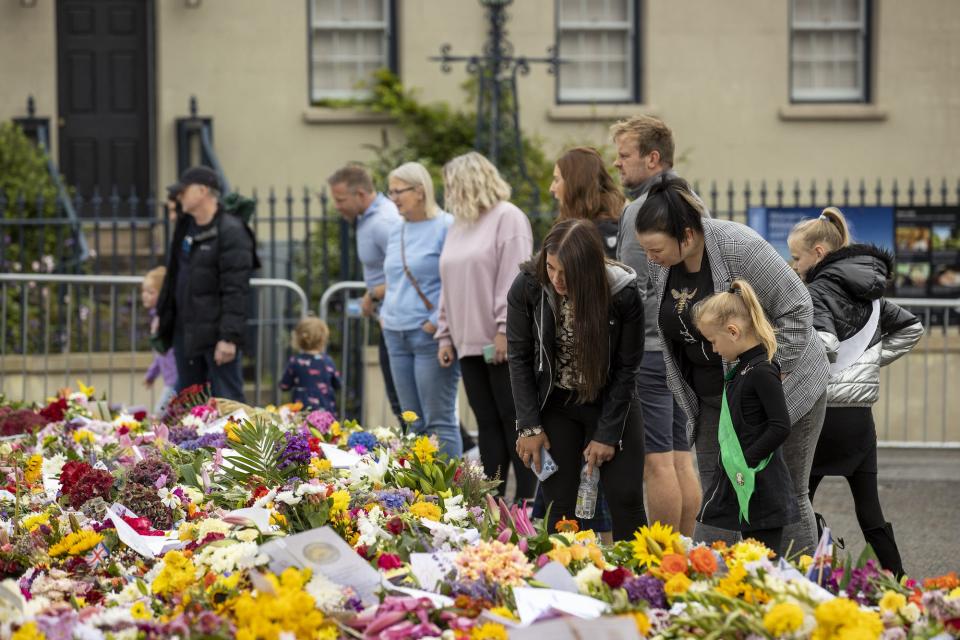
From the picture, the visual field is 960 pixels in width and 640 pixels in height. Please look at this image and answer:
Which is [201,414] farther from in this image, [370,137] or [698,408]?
[370,137]

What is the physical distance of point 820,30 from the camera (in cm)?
1631

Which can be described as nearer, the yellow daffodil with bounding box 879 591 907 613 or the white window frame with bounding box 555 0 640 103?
the yellow daffodil with bounding box 879 591 907 613

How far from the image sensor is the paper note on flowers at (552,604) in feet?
10.4

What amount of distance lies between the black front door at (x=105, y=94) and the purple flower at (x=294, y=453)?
10.6 m

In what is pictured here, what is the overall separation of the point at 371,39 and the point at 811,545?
11.9 meters

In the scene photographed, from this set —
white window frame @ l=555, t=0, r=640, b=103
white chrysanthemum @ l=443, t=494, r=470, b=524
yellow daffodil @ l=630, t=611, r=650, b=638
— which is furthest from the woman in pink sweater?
white window frame @ l=555, t=0, r=640, b=103

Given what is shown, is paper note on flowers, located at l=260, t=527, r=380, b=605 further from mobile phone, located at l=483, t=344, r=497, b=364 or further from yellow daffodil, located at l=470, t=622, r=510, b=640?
mobile phone, located at l=483, t=344, r=497, b=364

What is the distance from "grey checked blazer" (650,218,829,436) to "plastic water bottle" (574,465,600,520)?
0.88 m

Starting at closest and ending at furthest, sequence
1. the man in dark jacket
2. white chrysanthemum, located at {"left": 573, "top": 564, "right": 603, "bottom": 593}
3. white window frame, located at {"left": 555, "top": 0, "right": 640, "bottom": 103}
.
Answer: white chrysanthemum, located at {"left": 573, "top": 564, "right": 603, "bottom": 593} → the man in dark jacket → white window frame, located at {"left": 555, "top": 0, "right": 640, "bottom": 103}

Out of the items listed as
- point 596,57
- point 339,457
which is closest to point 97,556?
point 339,457

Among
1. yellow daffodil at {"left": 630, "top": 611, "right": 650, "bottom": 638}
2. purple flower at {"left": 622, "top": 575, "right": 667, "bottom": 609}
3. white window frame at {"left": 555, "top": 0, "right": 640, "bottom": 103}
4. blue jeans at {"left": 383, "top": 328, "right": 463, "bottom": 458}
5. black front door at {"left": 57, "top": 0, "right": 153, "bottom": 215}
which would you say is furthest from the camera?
white window frame at {"left": 555, "top": 0, "right": 640, "bottom": 103}

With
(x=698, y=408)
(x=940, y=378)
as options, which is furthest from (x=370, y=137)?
(x=698, y=408)

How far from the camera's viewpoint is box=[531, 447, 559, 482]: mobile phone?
5.48 m

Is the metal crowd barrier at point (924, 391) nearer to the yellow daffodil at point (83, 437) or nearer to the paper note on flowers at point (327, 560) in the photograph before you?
the yellow daffodil at point (83, 437)
